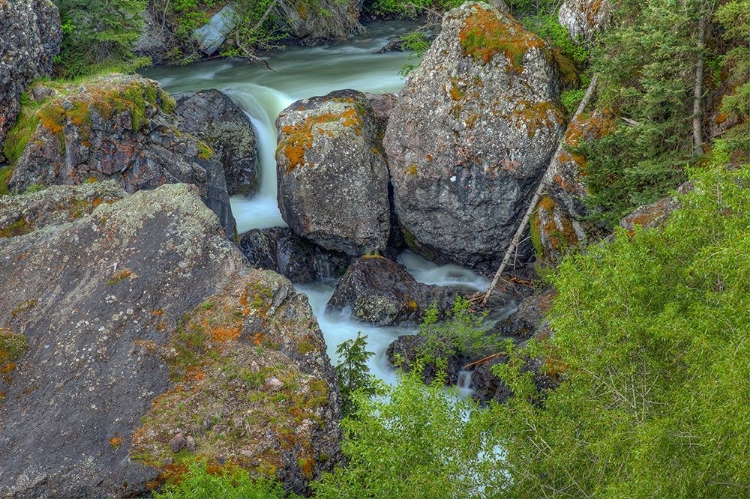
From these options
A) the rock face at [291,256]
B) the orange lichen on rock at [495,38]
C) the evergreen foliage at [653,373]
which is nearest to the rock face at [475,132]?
the orange lichen on rock at [495,38]

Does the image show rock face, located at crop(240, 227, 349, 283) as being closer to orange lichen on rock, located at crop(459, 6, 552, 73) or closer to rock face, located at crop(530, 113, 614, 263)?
rock face, located at crop(530, 113, 614, 263)

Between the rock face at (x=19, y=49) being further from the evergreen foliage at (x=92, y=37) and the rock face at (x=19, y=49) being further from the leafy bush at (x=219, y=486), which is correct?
the leafy bush at (x=219, y=486)

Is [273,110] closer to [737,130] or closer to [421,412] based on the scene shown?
[737,130]

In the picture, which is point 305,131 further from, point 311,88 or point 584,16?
point 584,16

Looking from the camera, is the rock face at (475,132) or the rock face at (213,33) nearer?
the rock face at (475,132)

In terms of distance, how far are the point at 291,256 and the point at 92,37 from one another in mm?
8508

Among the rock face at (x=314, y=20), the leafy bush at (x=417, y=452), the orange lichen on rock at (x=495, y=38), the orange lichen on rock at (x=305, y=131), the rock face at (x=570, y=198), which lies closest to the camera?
the leafy bush at (x=417, y=452)

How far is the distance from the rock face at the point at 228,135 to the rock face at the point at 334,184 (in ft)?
6.87

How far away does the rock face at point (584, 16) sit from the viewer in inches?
705

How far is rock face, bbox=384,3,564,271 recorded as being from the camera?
17.8 m

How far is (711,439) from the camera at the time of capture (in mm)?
6270

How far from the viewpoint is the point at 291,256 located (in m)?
20.1

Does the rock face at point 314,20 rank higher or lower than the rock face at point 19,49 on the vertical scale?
lower

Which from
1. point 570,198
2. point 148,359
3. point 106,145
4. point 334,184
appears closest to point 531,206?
point 570,198
